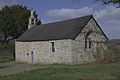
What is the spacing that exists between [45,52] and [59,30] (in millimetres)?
3862

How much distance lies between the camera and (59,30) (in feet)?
135

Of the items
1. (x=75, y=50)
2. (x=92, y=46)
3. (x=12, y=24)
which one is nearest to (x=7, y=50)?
(x=12, y=24)

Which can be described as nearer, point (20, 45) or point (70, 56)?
point (70, 56)

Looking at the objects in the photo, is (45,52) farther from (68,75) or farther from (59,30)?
(68,75)

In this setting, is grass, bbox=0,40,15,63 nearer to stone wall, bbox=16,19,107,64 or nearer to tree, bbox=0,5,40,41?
tree, bbox=0,5,40,41

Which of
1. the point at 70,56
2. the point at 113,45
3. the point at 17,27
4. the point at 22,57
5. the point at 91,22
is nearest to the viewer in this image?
the point at 70,56

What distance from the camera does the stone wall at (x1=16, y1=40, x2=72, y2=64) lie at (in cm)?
3716

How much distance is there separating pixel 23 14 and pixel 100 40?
35.9m

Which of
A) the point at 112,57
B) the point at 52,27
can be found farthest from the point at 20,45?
the point at 112,57

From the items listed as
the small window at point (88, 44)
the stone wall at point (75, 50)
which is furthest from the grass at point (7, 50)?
the small window at point (88, 44)

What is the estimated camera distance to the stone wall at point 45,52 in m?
37.2

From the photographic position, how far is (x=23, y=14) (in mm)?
72250

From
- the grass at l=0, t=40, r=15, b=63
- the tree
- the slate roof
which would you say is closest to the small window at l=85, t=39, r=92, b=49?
the slate roof

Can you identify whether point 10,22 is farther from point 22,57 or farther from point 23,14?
point 22,57
